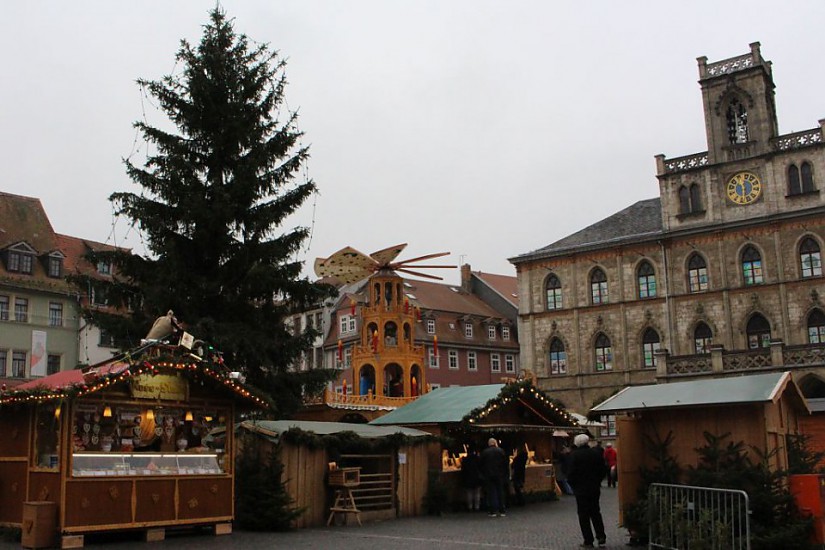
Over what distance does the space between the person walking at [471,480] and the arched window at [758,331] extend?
86.1 feet

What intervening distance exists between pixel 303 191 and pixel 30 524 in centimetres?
1279

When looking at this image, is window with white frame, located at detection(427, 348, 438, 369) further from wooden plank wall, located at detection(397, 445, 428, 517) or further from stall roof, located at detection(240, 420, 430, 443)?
wooden plank wall, located at detection(397, 445, 428, 517)

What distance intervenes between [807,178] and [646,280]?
30.1 ft

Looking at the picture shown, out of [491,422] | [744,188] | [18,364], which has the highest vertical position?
[744,188]

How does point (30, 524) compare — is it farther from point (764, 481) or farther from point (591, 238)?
point (591, 238)

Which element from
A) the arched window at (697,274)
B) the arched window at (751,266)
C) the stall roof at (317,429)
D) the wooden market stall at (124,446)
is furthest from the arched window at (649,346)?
the wooden market stall at (124,446)

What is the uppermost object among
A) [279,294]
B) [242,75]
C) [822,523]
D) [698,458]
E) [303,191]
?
[242,75]

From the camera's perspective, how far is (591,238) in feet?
164

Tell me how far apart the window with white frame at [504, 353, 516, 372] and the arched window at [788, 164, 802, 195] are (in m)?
28.3

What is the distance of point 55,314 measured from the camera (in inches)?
1944

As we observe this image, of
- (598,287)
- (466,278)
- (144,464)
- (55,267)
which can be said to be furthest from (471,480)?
(466,278)

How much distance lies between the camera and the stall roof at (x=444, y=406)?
22578 millimetres

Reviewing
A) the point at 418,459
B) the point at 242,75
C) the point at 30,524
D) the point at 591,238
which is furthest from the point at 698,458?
the point at 591,238

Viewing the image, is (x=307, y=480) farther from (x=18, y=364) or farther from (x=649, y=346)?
(x=18, y=364)
